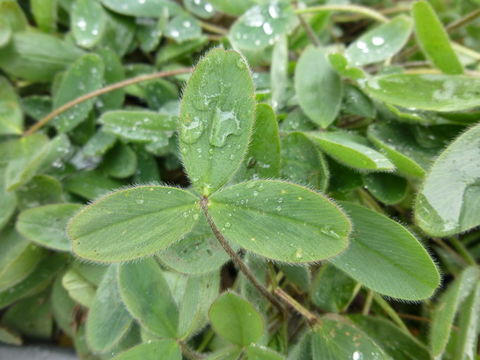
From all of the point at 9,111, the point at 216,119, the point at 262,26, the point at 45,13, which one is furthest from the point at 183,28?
the point at 216,119

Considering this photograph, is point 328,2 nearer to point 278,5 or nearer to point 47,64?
point 278,5

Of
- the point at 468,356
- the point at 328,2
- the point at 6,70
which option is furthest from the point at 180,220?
the point at 328,2

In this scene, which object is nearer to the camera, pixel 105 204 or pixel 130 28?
pixel 105 204

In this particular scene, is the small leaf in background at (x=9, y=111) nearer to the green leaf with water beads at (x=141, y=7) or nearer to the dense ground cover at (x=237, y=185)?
the dense ground cover at (x=237, y=185)

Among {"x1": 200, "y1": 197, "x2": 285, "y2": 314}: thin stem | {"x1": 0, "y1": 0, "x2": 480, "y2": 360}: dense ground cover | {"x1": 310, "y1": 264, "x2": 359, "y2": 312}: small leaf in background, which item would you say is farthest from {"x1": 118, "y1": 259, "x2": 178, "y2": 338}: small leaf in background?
{"x1": 310, "y1": 264, "x2": 359, "y2": 312}: small leaf in background

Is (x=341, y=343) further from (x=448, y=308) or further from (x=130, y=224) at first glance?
(x=130, y=224)
